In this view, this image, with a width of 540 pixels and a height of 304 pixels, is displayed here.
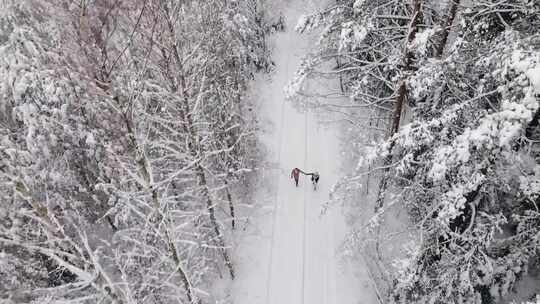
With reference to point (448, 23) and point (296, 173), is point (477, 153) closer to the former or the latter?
point (448, 23)

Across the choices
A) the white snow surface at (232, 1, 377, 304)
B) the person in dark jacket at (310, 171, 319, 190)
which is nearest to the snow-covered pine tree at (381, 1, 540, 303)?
the white snow surface at (232, 1, 377, 304)

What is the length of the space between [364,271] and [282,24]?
2087 cm

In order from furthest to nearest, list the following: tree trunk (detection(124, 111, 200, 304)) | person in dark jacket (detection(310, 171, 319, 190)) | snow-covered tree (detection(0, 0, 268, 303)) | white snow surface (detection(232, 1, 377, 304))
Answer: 1. person in dark jacket (detection(310, 171, 319, 190))
2. white snow surface (detection(232, 1, 377, 304))
3. snow-covered tree (detection(0, 0, 268, 303))
4. tree trunk (detection(124, 111, 200, 304))

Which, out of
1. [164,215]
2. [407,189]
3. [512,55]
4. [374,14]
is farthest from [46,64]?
[512,55]

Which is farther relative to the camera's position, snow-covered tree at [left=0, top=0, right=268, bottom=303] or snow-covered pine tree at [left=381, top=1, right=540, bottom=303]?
snow-covered tree at [left=0, top=0, right=268, bottom=303]

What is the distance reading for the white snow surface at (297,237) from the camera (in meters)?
14.9

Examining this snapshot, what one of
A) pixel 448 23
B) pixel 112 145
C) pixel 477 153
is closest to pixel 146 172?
pixel 112 145

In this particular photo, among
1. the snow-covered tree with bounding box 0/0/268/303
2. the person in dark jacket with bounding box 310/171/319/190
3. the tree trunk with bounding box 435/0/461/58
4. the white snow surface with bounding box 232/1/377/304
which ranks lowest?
the white snow surface with bounding box 232/1/377/304

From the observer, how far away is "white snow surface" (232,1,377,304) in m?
14.9

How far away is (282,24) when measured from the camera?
30312mm

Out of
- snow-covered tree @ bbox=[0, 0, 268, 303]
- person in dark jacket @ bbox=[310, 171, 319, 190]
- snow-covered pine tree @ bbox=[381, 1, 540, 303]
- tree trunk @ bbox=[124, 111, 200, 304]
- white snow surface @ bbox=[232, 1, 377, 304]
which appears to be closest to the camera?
snow-covered pine tree @ bbox=[381, 1, 540, 303]

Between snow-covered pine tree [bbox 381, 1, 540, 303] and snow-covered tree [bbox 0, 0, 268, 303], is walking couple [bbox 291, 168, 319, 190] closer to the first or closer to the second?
snow-covered tree [bbox 0, 0, 268, 303]

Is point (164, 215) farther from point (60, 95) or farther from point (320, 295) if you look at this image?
point (320, 295)

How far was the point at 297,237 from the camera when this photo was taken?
16625 mm
